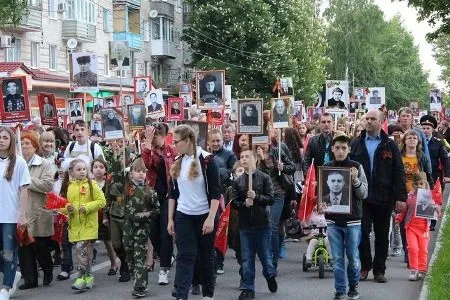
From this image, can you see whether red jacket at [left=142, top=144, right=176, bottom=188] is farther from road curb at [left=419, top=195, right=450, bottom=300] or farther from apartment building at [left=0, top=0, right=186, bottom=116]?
apartment building at [left=0, top=0, right=186, bottom=116]

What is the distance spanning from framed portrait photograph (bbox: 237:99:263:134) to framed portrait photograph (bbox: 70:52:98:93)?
21.8 feet

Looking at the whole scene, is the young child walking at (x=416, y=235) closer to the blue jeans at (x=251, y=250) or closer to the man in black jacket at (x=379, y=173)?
the man in black jacket at (x=379, y=173)

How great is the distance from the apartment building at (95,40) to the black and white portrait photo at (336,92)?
1208 centimetres

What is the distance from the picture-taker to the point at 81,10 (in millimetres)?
49469

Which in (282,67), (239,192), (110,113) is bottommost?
(239,192)

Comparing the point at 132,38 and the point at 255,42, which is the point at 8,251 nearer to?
the point at 255,42

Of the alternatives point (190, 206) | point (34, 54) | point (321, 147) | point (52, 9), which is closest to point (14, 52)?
point (34, 54)

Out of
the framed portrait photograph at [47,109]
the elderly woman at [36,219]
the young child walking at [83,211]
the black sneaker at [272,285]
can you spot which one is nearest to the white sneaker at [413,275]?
the black sneaker at [272,285]

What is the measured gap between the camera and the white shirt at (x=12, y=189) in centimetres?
970

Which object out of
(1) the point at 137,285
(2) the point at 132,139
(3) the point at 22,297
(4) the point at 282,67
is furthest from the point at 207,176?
(4) the point at 282,67

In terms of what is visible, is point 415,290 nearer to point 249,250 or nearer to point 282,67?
point 249,250

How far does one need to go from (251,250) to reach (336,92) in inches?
498

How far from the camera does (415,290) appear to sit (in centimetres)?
1064

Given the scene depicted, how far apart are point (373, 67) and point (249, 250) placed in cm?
7587
